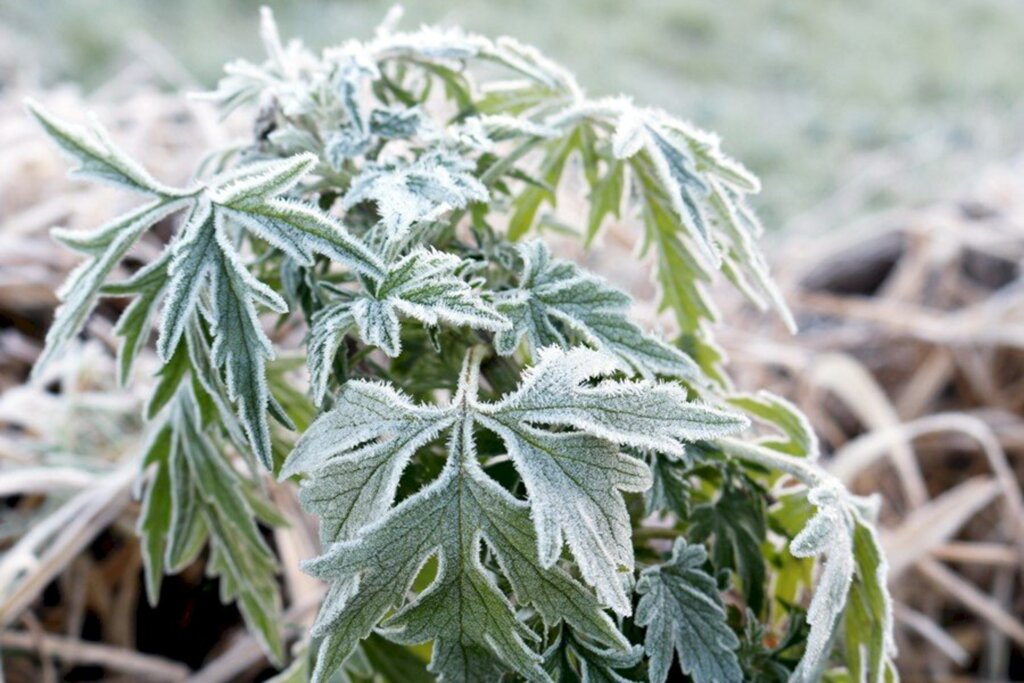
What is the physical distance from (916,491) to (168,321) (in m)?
1.06

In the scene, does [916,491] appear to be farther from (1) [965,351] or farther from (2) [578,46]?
(2) [578,46]

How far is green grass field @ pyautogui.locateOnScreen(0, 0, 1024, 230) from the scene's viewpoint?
273 centimetres

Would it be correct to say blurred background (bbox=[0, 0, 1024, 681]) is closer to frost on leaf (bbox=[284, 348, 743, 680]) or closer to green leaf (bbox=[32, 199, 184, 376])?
green leaf (bbox=[32, 199, 184, 376])

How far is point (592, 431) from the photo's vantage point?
16.8 inches

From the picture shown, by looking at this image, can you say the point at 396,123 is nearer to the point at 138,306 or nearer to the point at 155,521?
the point at 138,306

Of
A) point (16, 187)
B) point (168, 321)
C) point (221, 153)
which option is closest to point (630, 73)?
point (16, 187)

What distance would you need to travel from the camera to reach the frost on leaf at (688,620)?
0.49m

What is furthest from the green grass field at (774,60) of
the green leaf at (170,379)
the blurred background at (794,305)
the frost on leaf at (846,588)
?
the green leaf at (170,379)

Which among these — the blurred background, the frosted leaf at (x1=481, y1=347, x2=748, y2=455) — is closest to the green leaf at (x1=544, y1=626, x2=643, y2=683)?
the frosted leaf at (x1=481, y1=347, x2=748, y2=455)

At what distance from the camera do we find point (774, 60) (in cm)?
355

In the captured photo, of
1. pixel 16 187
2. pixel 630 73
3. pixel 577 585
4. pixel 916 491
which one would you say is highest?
pixel 630 73

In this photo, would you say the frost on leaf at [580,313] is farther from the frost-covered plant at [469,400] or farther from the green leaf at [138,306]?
the green leaf at [138,306]

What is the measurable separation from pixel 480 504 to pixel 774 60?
11.2 ft

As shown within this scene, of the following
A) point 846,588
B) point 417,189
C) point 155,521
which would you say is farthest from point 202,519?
point 846,588
